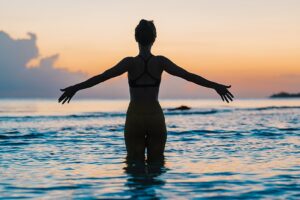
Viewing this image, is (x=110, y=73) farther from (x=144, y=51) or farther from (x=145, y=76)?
(x=144, y=51)

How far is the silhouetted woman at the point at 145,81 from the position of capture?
770 cm

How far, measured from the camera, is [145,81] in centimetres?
778

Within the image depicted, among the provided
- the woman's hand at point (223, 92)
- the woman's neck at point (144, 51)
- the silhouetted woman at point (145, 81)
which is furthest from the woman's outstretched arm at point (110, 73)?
the woman's hand at point (223, 92)

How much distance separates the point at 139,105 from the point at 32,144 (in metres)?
8.18

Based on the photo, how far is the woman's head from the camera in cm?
777

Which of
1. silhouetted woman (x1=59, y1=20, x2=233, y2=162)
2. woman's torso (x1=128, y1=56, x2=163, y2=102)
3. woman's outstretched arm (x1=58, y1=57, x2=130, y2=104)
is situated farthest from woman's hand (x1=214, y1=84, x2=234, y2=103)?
woman's outstretched arm (x1=58, y1=57, x2=130, y2=104)

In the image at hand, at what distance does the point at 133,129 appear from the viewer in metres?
8.09

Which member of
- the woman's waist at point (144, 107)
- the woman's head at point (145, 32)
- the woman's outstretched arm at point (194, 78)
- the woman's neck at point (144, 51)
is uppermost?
the woman's head at point (145, 32)

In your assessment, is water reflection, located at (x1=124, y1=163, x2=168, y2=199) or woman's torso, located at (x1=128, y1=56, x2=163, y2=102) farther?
woman's torso, located at (x1=128, y1=56, x2=163, y2=102)

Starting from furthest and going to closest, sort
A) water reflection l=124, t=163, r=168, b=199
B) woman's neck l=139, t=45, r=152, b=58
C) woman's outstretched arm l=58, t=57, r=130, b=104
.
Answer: woman's neck l=139, t=45, r=152, b=58 → woman's outstretched arm l=58, t=57, r=130, b=104 → water reflection l=124, t=163, r=168, b=199

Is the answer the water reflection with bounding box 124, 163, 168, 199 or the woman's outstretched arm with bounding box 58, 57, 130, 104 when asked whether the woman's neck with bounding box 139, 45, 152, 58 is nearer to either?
the woman's outstretched arm with bounding box 58, 57, 130, 104

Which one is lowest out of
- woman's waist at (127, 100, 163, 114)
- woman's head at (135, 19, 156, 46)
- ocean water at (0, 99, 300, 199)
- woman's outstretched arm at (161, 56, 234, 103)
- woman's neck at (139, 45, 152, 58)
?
ocean water at (0, 99, 300, 199)

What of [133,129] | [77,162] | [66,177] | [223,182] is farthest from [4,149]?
[223,182]

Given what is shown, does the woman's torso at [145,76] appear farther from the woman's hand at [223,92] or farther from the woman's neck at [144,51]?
the woman's hand at [223,92]
